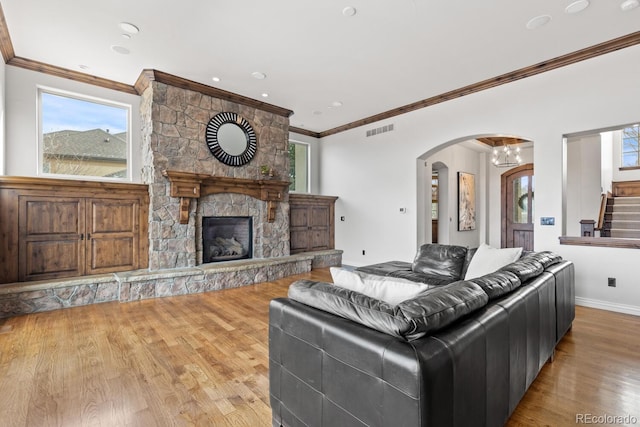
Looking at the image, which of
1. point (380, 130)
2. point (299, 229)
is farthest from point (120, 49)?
point (380, 130)

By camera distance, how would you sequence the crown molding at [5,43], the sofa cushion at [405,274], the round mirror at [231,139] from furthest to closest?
the round mirror at [231,139], the sofa cushion at [405,274], the crown molding at [5,43]

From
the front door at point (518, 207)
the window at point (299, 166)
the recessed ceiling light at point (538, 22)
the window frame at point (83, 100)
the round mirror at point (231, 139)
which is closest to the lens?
the recessed ceiling light at point (538, 22)

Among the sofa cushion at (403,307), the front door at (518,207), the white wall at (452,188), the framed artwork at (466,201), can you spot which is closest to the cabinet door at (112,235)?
the sofa cushion at (403,307)

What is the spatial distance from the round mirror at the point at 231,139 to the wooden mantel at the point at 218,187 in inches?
15.6

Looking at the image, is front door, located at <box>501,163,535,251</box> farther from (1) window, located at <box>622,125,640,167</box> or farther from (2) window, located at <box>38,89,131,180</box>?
(2) window, located at <box>38,89,131,180</box>

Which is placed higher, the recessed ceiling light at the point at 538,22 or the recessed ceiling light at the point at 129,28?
the recessed ceiling light at the point at 129,28

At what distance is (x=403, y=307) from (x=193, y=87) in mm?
4854

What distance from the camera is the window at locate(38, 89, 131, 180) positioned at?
4.25 m

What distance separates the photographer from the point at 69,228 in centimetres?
400

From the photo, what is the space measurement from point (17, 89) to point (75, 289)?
2.79 metres

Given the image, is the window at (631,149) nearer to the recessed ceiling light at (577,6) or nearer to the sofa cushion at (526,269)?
the recessed ceiling light at (577,6)

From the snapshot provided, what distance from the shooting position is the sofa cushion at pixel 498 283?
165cm

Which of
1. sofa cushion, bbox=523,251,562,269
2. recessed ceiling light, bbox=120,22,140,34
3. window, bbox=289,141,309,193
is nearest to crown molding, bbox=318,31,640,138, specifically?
window, bbox=289,141,309,193

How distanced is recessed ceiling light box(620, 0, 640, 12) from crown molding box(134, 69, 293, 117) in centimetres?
472
